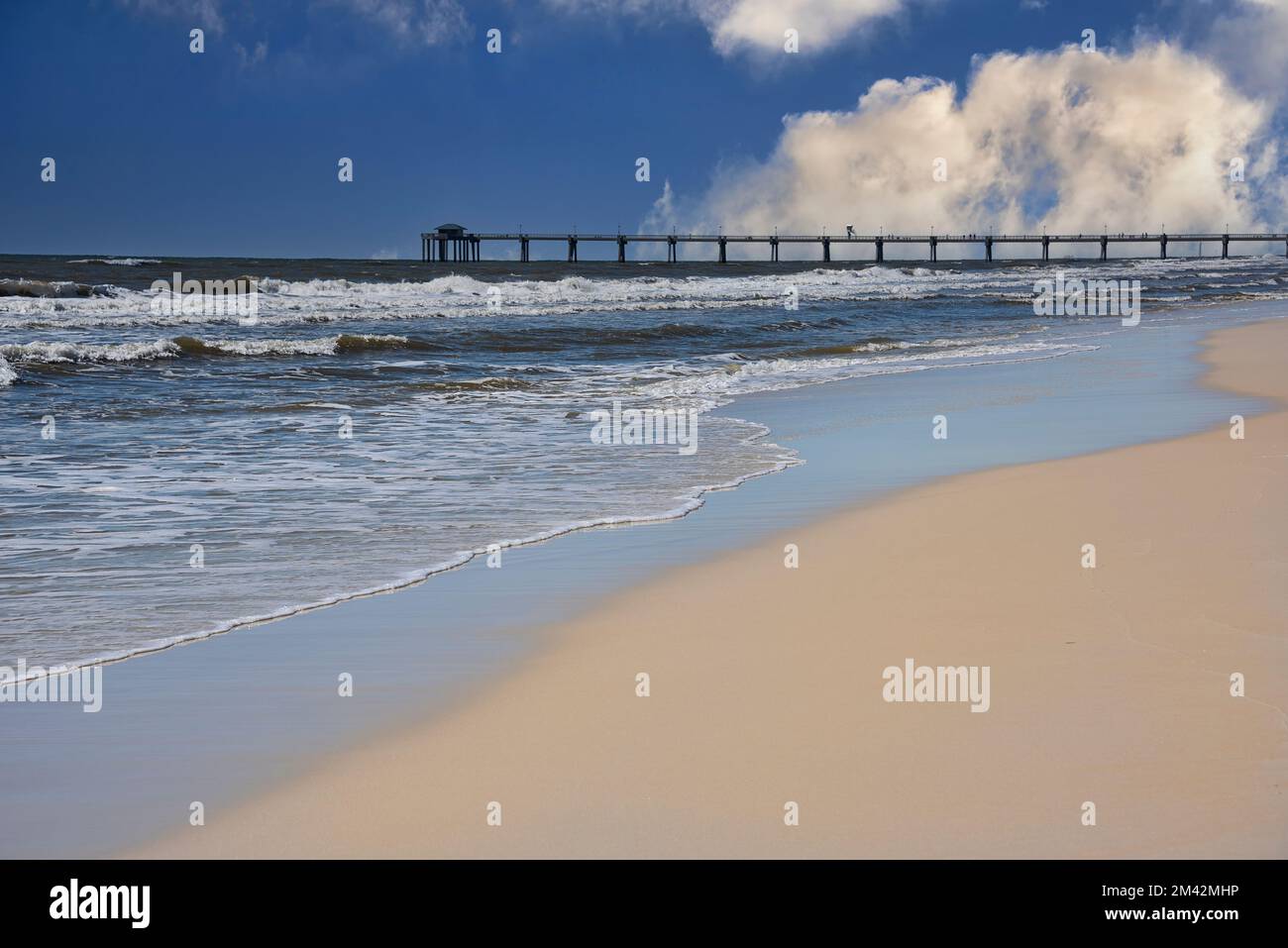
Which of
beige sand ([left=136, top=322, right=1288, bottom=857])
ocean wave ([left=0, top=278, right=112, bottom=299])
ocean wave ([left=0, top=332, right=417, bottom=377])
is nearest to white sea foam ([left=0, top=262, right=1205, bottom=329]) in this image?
Result: ocean wave ([left=0, top=278, right=112, bottom=299])

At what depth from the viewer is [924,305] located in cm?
3600

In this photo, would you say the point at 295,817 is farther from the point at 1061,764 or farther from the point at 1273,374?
the point at 1273,374

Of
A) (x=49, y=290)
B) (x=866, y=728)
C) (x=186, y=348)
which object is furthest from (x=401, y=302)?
(x=866, y=728)

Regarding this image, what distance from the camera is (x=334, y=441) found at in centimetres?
1030

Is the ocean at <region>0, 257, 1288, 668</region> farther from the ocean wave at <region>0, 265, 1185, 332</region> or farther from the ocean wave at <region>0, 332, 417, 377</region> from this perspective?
the ocean wave at <region>0, 265, 1185, 332</region>

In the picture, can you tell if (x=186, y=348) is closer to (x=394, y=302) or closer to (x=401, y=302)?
(x=401, y=302)

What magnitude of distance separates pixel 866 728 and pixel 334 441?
7.41 m

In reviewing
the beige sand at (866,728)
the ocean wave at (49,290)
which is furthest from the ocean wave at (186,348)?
the ocean wave at (49,290)

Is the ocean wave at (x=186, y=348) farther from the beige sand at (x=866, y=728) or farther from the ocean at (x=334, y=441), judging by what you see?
the beige sand at (x=866, y=728)

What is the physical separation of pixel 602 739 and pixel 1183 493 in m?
4.50

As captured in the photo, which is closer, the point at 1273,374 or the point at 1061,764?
the point at 1061,764

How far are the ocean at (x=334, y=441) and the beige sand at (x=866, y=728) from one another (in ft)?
5.13

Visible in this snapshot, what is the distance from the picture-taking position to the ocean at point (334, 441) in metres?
5.58
